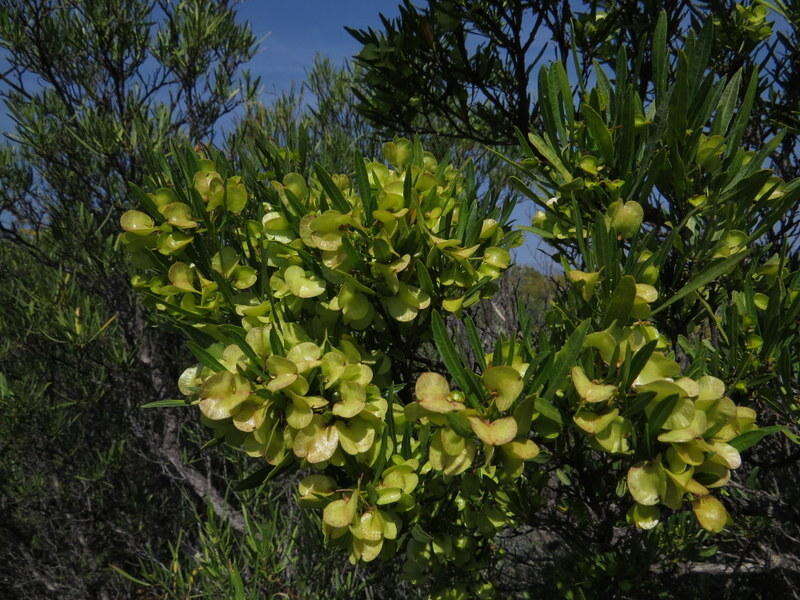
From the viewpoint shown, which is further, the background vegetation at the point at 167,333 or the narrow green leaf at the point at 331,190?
the background vegetation at the point at 167,333

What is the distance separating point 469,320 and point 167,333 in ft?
9.79

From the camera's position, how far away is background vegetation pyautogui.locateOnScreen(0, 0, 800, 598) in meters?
1.67

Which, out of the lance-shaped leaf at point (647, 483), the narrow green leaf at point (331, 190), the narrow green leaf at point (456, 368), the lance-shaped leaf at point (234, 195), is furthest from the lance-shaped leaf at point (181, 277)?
the lance-shaped leaf at point (647, 483)

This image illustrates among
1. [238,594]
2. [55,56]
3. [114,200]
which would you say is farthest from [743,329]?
[55,56]

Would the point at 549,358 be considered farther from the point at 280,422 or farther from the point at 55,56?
the point at 55,56

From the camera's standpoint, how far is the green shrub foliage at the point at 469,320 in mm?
660

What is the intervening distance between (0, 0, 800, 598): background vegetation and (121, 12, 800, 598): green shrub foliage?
0.97 ft

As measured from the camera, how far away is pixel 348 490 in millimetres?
790

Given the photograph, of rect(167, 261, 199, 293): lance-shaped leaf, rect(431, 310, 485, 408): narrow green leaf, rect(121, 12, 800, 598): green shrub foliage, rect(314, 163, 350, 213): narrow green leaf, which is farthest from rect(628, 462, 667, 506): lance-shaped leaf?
rect(167, 261, 199, 293): lance-shaped leaf

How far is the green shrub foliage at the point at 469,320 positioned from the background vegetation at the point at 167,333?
296mm

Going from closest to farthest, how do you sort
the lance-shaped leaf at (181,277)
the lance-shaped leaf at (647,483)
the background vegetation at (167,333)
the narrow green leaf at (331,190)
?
the lance-shaped leaf at (647,483) → the narrow green leaf at (331,190) → the lance-shaped leaf at (181,277) → the background vegetation at (167,333)

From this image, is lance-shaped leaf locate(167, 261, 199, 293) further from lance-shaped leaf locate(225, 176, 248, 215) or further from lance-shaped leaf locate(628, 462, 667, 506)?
lance-shaped leaf locate(628, 462, 667, 506)

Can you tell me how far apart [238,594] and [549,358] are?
127 centimetres

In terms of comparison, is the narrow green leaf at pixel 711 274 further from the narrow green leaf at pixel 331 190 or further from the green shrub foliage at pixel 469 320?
the narrow green leaf at pixel 331 190
